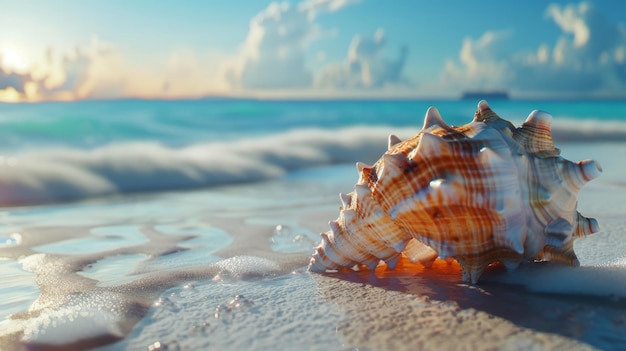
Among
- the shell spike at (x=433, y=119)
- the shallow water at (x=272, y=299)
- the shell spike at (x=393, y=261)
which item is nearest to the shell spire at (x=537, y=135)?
the shell spike at (x=433, y=119)

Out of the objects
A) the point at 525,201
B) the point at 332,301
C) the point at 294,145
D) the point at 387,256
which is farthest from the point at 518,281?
the point at 294,145

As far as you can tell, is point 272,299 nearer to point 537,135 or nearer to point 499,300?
point 499,300

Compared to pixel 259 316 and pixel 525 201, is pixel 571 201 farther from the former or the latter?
pixel 259 316

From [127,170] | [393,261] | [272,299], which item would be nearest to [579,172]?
[393,261]

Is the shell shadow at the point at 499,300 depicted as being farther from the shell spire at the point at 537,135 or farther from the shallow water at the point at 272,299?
the shell spire at the point at 537,135

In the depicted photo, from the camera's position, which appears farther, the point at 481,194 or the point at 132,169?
the point at 132,169

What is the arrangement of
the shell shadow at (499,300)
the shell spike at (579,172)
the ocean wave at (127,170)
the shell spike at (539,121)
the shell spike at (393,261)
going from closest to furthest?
the shell shadow at (499,300), the shell spike at (579,172), the shell spike at (539,121), the shell spike at (393,261), the ocean wave at (127,170)
